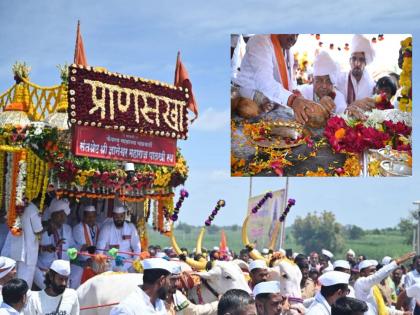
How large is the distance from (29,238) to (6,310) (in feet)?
14.0

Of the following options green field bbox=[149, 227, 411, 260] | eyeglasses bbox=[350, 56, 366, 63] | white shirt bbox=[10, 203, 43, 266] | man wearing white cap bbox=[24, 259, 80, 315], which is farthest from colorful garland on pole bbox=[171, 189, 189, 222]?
green field bbox=[149, 227, 411, 260]

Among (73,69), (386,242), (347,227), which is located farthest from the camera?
(347,227)

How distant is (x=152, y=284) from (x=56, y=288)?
1.86m

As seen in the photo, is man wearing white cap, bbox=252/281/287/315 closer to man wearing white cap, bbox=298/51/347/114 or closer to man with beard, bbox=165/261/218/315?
man with beard, bbox=165/261/218/315

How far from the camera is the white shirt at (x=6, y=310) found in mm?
6225

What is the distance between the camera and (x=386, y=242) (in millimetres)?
89938

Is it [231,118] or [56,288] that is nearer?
[56,288]

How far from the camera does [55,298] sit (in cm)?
729

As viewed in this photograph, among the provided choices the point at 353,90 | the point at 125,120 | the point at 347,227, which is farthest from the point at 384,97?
the point at 347,227

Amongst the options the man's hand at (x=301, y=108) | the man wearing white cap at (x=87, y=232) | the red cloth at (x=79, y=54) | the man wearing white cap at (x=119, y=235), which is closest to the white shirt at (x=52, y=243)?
the man wearing white cap at (x=87, y=232)

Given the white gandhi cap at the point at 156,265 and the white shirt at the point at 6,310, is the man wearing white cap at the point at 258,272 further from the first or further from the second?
the white shirt at the point at 6,310

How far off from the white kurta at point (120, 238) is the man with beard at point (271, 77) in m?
12.7

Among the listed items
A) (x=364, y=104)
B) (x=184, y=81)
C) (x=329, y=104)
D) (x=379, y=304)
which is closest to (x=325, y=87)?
(x=329, y=104)

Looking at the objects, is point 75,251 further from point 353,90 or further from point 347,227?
point 347,227
